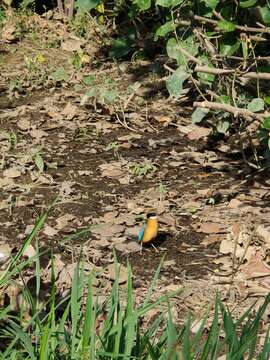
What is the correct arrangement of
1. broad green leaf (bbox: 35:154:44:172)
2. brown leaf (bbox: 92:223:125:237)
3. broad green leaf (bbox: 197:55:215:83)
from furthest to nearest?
broad green leaf (bbox: 197:55:215:83) → broad green leaf (bbox: 35:154:44:172) → brown leaf (bbox: 92:223:125:237)

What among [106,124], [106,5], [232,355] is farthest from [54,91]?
[232,355]

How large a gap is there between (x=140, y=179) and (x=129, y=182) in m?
0.07

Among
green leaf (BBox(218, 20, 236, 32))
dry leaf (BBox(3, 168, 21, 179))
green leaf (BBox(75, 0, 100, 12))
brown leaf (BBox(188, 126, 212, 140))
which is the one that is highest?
green leaf (BBox(218, 20, 236, 32))

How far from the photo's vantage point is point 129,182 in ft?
17.5

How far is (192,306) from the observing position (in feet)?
13.1

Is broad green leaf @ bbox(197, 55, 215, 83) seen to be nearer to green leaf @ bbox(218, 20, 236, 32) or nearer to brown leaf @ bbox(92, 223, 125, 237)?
green leaf @ bbox(218, 20, 236, 32)

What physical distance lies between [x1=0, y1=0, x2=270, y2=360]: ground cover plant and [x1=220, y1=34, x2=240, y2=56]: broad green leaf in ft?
0.03

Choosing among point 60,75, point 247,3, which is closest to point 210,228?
point 247,3

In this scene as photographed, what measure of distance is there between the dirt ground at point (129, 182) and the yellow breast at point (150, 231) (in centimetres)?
8

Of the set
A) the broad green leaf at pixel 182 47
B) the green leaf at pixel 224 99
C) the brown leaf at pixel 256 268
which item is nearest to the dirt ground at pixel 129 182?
the brown leaf at pixel 256 268

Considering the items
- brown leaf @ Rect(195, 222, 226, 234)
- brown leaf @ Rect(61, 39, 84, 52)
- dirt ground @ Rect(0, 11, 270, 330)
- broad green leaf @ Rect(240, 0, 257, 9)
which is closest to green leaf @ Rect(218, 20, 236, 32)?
broad green leaf @ Rect(240, 0, 257, 9)

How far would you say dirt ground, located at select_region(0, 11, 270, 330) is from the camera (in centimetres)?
434

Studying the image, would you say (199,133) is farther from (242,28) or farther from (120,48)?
(120,48)

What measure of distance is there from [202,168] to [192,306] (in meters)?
1.62
